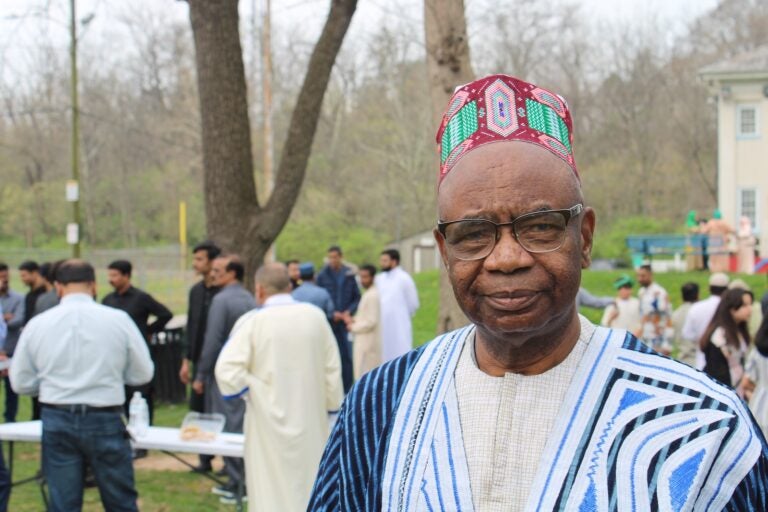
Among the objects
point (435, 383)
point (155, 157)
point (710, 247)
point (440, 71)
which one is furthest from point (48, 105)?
point (435, 383)

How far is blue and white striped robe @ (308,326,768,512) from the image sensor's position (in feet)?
5.80

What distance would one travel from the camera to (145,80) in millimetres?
43094

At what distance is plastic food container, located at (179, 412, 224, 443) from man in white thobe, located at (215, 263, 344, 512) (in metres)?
0.37

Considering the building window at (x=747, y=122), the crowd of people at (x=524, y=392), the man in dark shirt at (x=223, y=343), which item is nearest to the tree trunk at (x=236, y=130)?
the man in dark shirt at (x=223, y=343)

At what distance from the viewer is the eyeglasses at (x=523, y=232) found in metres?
1.87

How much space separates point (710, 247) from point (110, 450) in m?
20.9

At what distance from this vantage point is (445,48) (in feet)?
24.1

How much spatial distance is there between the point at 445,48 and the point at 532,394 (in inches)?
225

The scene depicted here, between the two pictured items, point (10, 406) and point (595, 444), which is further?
point (10, 406)

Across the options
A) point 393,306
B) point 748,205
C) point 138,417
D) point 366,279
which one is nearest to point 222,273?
point 138,417

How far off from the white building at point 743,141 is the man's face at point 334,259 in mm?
19921

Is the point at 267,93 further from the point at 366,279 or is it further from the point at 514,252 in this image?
the point at 514,252

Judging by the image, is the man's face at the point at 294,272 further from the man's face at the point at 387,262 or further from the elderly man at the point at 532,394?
the elderly man at the point at 532,394

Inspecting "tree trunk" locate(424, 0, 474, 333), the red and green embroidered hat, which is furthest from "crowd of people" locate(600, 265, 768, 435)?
the red and green embroidered hat
